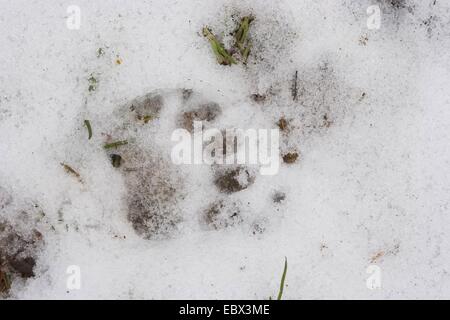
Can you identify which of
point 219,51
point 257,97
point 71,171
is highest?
point 219,51

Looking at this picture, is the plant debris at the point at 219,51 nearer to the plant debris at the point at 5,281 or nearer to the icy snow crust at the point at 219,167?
the icy snow crust at the point at 219,167

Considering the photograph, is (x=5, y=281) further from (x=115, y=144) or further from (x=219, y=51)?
(x=219, y=51)

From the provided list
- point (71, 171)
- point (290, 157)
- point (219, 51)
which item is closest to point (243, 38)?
point (219, 51)

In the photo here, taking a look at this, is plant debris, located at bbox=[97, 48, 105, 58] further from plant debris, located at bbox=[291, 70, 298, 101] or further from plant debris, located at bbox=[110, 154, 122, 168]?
plant debris, located at bbox=[291, 70, 298, 101]

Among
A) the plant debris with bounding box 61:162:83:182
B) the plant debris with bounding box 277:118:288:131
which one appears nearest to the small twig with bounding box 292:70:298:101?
the plant debris with bounding box 277:118:288:131

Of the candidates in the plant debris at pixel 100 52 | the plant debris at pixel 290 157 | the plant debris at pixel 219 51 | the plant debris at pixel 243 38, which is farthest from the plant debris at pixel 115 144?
the plant debris at pixel 290 157

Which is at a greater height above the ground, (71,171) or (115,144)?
(115,144)

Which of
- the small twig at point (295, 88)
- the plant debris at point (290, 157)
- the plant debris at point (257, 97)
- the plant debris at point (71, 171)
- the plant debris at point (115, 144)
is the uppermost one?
the small twig at point (295, 88)
